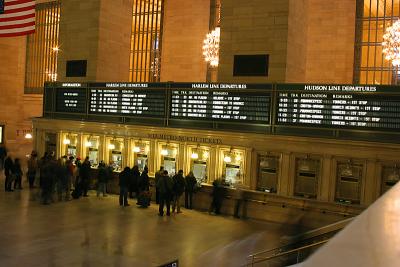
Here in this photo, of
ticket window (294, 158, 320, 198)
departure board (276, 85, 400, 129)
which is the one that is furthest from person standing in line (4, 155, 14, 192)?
ticket window (294, 158, 320, 198)

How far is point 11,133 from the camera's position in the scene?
30188 millimetres

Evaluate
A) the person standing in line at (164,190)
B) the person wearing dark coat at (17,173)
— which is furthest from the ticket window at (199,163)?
the person wearing dark coat at (17,173)

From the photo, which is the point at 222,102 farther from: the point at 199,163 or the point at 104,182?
the point at 104,182

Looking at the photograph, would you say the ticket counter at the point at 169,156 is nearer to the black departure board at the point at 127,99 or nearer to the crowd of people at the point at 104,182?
the crowd of people at the point at 104,182

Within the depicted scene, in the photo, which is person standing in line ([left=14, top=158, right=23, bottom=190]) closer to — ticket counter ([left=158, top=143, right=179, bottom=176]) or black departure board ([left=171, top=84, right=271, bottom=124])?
ticket counter ([left=158, top=143, right=179, bottom=176])

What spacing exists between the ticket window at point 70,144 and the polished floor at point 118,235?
11.4 ft

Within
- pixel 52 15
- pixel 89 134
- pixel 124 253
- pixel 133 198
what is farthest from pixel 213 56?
pixel 52 15

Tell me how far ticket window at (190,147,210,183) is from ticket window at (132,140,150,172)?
1.81 m

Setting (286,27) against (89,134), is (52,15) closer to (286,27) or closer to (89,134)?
(89,134)

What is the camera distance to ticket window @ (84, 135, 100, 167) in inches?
673

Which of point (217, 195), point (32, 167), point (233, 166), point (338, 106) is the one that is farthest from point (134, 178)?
point (338, 106)

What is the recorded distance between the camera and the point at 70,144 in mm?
17938

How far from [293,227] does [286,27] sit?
19.1 ft

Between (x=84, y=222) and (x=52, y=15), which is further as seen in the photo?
(x=52, y=15)
